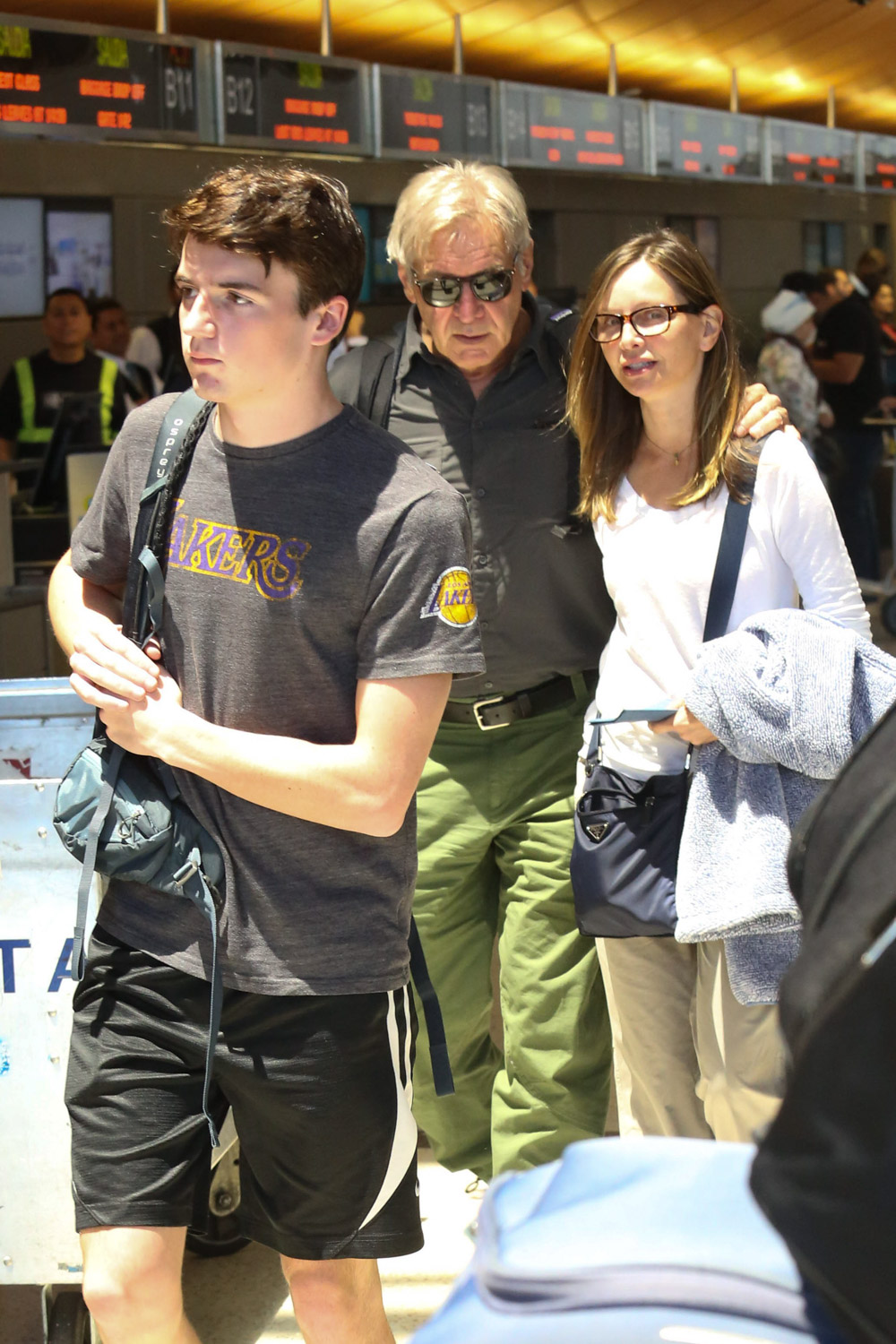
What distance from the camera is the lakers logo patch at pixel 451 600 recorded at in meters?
1.83

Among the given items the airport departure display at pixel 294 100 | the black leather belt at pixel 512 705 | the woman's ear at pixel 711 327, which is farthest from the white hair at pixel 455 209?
the airport departure display at pixel 294 100

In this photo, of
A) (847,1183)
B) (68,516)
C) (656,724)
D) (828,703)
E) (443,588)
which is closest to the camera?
(847,1183)

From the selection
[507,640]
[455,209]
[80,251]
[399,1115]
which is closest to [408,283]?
[455,209]

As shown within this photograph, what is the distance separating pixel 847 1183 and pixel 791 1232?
0.06 metres

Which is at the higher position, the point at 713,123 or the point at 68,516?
the point at 713,123

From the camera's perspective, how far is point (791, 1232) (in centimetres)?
93

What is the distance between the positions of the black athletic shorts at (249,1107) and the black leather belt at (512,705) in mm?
842

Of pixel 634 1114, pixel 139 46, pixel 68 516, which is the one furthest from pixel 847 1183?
pixel 139 46

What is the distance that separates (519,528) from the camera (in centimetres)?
266

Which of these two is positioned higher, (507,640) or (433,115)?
(433,115)

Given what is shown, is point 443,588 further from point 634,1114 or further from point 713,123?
point 713,123

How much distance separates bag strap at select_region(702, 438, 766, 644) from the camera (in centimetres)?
236

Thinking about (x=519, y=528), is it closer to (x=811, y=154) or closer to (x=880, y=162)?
(x=811, y=154)

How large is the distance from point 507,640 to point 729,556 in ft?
1.55
